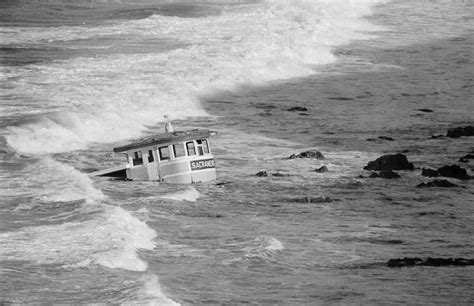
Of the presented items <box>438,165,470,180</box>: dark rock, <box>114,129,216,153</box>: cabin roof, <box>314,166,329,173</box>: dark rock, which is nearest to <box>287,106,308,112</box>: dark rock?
<box>314,166,329,173</box>: dark rock

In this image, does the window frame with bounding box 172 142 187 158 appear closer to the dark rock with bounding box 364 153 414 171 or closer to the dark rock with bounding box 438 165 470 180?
the dark rock with bounding box 364 153 414 171

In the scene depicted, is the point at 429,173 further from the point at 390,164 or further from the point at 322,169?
the point at 322,169

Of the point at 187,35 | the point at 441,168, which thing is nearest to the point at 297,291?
the point at 441,168

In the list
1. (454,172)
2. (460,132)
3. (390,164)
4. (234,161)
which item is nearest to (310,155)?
(234,161)

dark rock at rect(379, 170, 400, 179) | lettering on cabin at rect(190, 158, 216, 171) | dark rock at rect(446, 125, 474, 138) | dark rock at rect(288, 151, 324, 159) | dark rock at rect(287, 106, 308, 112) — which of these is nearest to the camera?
lettering on cabin at rect(190, 158, 216, 171)

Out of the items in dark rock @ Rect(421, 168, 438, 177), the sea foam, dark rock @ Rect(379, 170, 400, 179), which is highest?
the sea foam

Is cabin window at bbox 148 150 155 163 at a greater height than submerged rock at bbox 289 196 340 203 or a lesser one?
greater
